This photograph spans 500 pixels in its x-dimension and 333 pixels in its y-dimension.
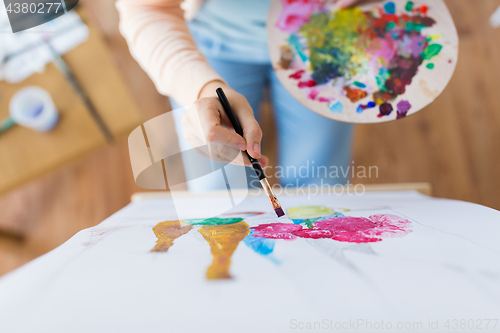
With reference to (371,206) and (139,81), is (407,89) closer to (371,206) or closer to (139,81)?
(371,206)

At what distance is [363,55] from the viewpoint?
1.71 ft

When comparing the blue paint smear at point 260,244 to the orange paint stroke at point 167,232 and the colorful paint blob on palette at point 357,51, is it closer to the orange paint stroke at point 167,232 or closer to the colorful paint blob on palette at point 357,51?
the orange paint stroke at point 167,232

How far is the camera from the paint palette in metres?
0.48

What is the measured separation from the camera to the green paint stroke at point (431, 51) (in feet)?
1.61

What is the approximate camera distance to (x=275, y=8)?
A: 1.79 ft

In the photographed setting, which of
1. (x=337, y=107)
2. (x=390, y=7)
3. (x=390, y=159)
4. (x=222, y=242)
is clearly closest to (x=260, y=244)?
(x=222, y=242)

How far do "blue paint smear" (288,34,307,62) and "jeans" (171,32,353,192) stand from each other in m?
0.10

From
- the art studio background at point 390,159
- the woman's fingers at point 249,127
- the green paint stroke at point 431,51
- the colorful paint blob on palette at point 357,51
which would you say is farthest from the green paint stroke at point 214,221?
the art studio background at point 390,159

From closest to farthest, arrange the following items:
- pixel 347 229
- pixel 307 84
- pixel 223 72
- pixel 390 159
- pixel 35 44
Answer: pixel 347 229
pixel 307 84
pixel 223 72
pixel 35 44
pixel 390 159

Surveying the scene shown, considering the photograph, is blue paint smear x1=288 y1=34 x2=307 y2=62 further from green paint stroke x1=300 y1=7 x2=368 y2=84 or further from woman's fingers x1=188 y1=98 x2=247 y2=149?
woman's fingers x1=188 y1=98 x2=247 y2=149

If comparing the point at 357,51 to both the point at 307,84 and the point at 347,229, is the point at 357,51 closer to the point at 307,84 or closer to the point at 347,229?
the point at 307,84

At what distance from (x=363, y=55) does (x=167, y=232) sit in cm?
40

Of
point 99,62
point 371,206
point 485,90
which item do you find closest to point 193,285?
point 371,206

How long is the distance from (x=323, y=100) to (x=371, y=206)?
0.57ft
